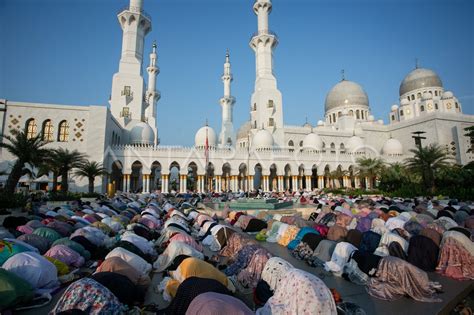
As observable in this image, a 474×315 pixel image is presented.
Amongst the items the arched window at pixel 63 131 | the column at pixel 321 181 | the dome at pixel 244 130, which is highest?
the dome at pixel 244 130

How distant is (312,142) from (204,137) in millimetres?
12299

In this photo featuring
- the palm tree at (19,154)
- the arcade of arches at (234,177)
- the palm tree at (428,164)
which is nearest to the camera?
the palm tree at (19,154)

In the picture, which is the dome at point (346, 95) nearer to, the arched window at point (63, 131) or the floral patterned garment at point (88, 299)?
the arched window at point (63, 131)

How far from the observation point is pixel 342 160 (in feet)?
97.0

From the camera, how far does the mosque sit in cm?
2036

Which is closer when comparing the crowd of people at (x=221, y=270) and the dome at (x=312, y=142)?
the crowd of people at (x=221, y=270)

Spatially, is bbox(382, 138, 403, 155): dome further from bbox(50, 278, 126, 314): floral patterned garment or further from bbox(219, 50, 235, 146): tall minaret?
bbox(50, 278, 126, 314): floral patterned garment

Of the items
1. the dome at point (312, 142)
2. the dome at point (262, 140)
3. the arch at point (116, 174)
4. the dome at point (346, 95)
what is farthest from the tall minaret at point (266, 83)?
the arch at point (116, 174)

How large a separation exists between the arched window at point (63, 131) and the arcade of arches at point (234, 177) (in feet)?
13.2

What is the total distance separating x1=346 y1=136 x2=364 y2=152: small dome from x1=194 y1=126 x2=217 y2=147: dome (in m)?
16.6

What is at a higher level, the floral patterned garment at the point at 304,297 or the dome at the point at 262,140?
the dome at the point at 262,140

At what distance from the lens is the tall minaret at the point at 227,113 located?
32.4 m

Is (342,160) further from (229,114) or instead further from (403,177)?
(229,114)

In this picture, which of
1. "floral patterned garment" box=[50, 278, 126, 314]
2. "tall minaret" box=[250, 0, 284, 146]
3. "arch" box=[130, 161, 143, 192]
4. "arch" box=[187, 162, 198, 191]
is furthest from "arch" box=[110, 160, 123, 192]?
"floral patterned garment" box=[50, 278, 126, 314]
